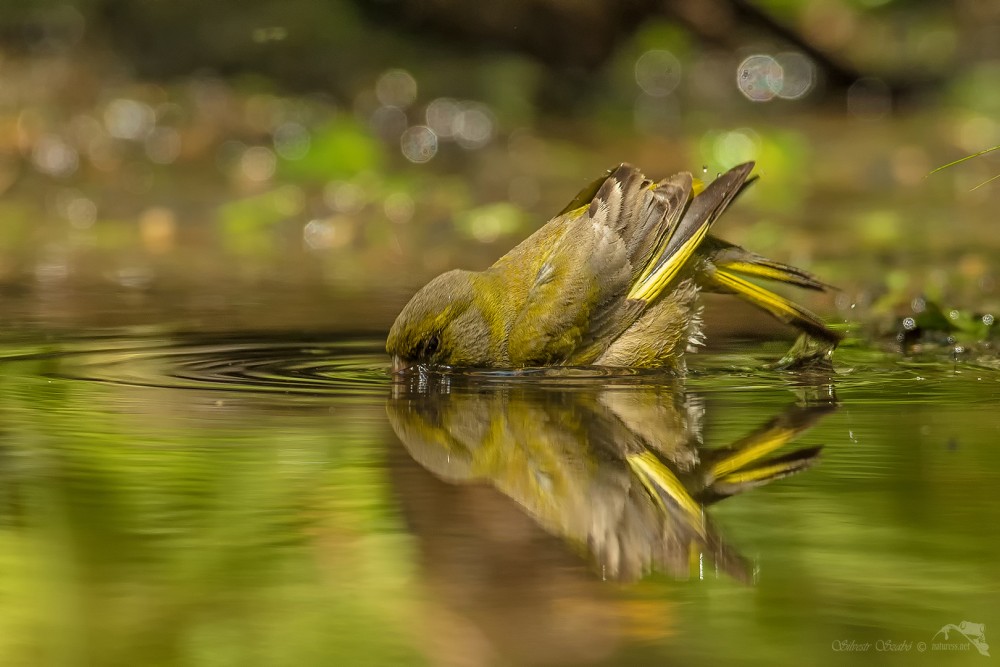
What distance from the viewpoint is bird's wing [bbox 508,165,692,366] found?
5.99 metres

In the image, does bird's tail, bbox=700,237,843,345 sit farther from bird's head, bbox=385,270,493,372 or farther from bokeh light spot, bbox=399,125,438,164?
bokeh light spot, bbox=399,125,438,164

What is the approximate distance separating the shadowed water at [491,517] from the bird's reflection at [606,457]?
0.04 feet

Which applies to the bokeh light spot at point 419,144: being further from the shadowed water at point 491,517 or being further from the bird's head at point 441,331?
the shadowed water at point 491,517

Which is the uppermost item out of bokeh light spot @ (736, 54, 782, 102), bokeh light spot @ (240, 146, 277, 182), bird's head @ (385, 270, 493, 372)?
bokeh light spot @ (736, 54, 782, 102)

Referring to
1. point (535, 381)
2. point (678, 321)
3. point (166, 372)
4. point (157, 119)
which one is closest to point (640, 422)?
point (535, 381)

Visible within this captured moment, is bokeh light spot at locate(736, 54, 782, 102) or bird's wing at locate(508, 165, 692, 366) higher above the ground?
bokeh light spot at locate(736, 54, 782, 102)

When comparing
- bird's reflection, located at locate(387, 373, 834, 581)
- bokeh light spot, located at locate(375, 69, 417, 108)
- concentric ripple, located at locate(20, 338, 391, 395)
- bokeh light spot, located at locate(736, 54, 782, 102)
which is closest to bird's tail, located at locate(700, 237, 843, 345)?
bird's reflection, located at locate(387, 373, 834, 581)

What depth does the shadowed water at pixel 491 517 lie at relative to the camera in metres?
2.90

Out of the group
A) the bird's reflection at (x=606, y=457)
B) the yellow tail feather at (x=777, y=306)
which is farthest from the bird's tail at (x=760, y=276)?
the bird's reflection at (x=606, y=457)

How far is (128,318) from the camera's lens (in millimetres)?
7340

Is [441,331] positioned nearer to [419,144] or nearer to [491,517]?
[491,517]

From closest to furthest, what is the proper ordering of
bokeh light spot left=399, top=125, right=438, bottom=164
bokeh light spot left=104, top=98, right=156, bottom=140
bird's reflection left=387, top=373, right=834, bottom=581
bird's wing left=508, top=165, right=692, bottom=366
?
bird's reflection left=387, top=373, right=834, bottom=581
bird's wing left=508, top=165, right=692, bottom=366
bokeh light spot left=104, top=98, right=156, bottom=140
bokeh light spot left=399, top=125, right=438, bottom=164

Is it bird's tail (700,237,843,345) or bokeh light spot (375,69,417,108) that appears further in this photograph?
bokeh light spot (375,69,417,108)

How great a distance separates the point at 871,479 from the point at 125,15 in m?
11.0
